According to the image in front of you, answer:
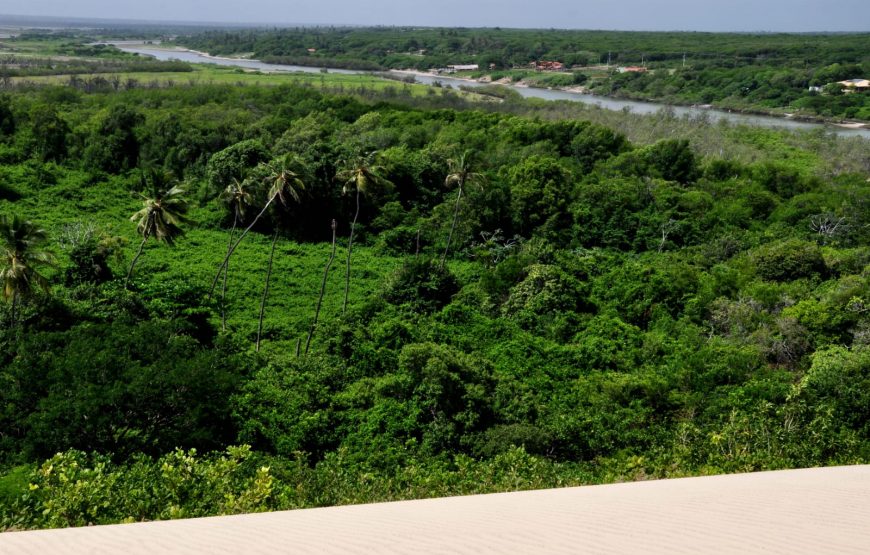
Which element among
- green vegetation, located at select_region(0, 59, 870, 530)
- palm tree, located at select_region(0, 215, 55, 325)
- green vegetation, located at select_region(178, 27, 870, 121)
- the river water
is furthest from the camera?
green vegetation, located at select_region(178, 27, 870, 121)

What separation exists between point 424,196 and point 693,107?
193 ft

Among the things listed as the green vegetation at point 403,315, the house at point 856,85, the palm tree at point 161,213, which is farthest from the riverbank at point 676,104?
the palm tree at point 161,213

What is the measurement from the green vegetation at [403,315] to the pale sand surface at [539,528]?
2507 millimetres

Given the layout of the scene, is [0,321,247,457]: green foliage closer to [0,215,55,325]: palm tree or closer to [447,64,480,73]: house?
[0,215,55,325]: palm tree

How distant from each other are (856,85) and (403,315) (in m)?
82.0

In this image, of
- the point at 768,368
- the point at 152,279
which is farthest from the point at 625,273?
the point at 152,279

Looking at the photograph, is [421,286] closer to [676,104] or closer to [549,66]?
[676,104]

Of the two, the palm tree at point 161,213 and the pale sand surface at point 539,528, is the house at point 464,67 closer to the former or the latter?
the palm tree at point 161,213

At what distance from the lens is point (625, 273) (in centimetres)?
2978

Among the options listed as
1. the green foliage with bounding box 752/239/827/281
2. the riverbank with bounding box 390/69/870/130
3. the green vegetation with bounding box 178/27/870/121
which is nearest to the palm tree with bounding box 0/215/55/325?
the green foliage with bounding box 752/239/827/281

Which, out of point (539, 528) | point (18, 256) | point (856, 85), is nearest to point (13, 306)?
point (18, 256)

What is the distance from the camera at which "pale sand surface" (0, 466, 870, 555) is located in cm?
891

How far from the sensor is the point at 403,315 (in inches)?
1069

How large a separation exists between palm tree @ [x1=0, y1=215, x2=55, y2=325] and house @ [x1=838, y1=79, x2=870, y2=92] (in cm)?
9098
